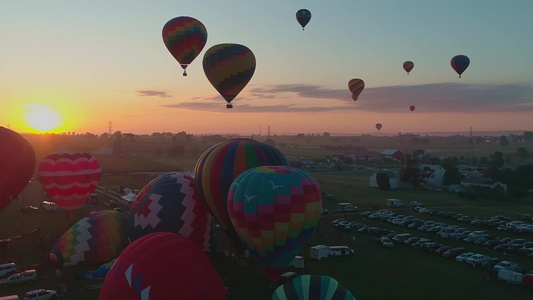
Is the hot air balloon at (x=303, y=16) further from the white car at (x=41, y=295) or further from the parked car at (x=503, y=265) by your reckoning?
the white car at (x=41, y=295)

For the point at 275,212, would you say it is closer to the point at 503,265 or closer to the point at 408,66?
the point at 503,265

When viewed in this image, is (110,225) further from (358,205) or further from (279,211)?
(358,205)

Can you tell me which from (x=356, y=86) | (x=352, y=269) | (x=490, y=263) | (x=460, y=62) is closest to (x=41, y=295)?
(x=352, y=269)

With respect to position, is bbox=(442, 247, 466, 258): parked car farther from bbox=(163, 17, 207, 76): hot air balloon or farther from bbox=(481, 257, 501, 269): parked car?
bbox=(163, 17, 207, 76): hot air balloon

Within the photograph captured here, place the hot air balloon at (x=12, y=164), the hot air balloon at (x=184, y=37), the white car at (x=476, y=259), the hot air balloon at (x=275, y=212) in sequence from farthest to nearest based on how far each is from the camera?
the hot air balloon at (x=184, y=37)
the hot air balloon at (x=12, y=164)
the white car at (x=476, y=259)
the hot air balloon at (x=275, y=212)

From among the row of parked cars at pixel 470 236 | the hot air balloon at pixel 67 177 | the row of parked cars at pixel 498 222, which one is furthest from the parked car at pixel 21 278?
the row of parked cars at pixel 498 222

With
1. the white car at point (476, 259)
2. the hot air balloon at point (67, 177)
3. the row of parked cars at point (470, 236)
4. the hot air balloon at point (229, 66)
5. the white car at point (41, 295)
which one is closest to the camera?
the white car at point (41, 295)
